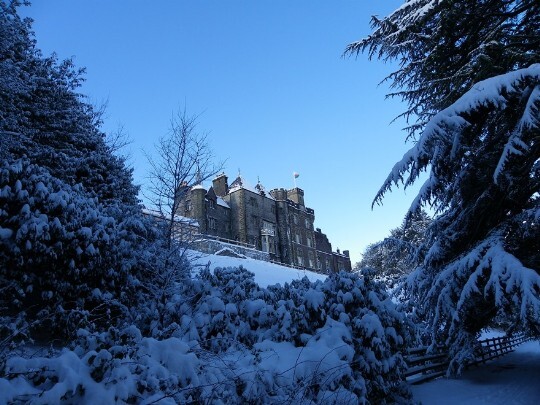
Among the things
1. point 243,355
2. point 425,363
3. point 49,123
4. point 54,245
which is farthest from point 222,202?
point 243,355

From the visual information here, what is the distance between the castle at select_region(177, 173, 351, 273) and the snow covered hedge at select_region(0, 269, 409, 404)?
3252 cm

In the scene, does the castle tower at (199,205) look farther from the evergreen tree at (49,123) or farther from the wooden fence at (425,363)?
the wooden fence at (425,363)

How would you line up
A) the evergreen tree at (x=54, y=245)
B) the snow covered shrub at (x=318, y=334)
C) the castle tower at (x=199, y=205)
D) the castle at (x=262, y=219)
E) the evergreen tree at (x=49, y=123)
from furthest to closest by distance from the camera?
the castle at (x=262, y=219), the castle tower at (x=199, y=205), the evergreen tree at (x=49, y=123), the evergreen tree at (x=54, y=245), the snow covered shrub at (x=318, y=334)

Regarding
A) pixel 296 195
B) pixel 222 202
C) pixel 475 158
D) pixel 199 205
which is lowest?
pixel 475 158

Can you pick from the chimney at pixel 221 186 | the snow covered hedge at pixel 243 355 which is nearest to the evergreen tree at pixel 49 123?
the snow covered hedge at pixel 243 355

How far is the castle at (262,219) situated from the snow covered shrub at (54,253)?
30501mm

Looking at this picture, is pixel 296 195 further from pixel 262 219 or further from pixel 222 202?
pixel 222 202

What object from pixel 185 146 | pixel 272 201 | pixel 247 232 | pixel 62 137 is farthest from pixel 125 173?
pixel 272 201

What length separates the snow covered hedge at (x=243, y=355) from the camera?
2463mm

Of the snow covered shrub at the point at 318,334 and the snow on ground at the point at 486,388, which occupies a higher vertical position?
the snow covered shrub at the point at 318,334

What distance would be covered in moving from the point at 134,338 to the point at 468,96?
6208 millimetres

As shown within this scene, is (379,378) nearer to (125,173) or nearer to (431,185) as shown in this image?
(431,185)

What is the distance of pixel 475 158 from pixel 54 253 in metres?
9.40

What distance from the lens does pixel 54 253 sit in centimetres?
717
